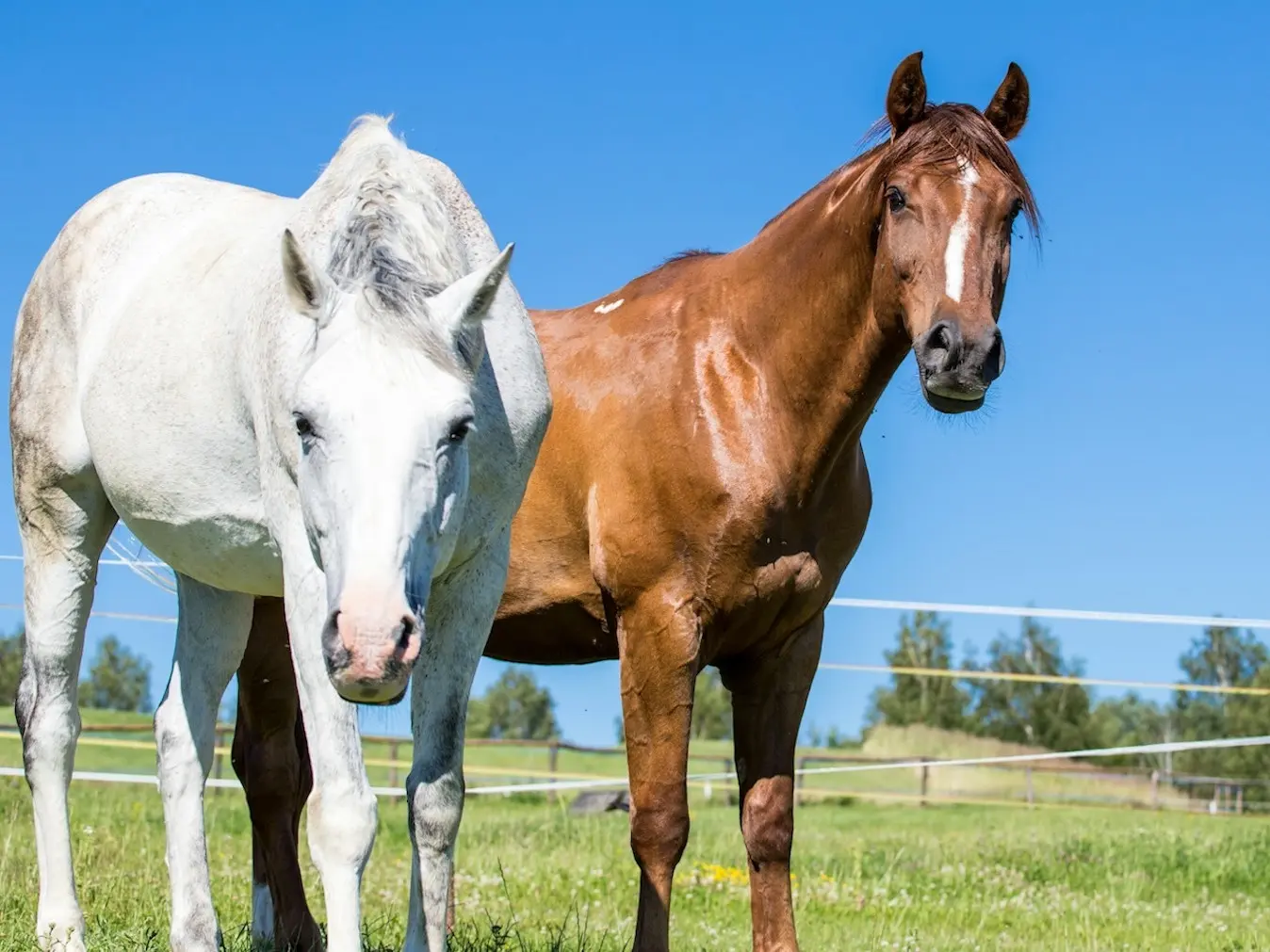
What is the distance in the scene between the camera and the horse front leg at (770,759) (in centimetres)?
489

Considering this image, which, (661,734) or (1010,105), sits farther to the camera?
(1010,105)

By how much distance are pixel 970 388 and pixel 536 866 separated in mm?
4431

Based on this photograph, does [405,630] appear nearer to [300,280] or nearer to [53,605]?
[300,280]

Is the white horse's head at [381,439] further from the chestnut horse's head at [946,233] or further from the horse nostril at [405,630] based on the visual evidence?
the chestnut horse's head at [946,233]

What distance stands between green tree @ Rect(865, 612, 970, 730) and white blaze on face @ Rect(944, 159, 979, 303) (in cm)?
3356

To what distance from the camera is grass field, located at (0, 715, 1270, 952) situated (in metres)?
5.57

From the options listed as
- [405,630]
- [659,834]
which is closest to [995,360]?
[659,834]

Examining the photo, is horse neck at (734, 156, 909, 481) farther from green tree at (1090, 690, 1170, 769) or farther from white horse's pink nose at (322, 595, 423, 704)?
green tree at (1090, 690, 1170, 769)

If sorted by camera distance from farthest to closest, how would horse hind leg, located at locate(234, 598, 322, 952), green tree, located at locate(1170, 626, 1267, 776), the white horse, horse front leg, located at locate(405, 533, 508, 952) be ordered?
green tree, located at locate(1170, 626, 1267, 776) < horse hind leg, located at locate(234, 598, 322, 952) < horse front leg, located at locate(405, 533, 508, 952) < the white horse

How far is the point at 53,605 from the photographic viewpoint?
4637 millimetres

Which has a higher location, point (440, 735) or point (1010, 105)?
point (1010, 105)

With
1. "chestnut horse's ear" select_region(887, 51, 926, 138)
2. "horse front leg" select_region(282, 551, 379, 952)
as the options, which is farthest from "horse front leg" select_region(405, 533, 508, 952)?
"chestnut horse's ear" select_region(887, 51, 926, 138)

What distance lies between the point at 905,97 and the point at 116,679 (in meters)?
36.7

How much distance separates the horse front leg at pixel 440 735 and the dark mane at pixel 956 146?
1874 millimetres
